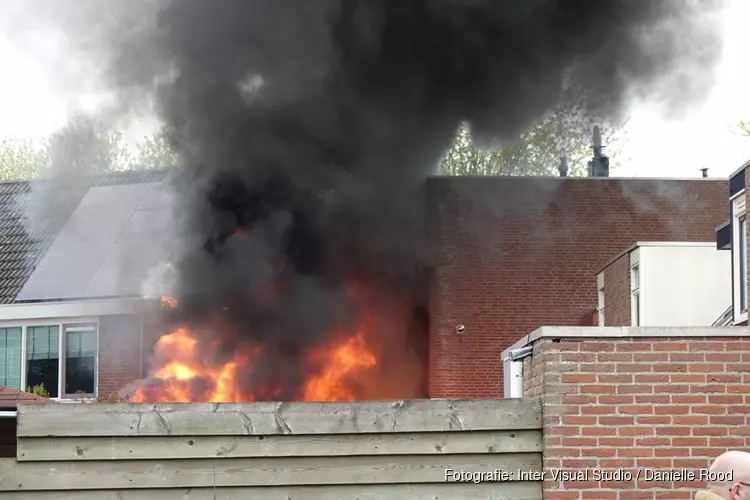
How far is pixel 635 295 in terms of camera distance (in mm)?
A: 20688

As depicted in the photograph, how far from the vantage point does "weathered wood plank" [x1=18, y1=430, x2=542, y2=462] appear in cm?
637

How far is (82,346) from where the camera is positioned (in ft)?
77.4

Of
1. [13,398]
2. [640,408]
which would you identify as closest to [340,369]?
[13,398]

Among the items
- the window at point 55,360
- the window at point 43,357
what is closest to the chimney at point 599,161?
the window at point 55,360

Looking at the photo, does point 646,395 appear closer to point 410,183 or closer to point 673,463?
point 673,463

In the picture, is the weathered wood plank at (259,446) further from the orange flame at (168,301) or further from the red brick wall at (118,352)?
the red brick wall at (118,352)

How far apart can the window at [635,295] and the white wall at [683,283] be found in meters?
0.29

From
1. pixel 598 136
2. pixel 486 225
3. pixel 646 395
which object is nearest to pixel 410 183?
pixel 486 225

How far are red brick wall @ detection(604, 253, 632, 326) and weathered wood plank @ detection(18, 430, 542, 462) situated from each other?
15.0 meters

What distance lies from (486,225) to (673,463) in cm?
1686

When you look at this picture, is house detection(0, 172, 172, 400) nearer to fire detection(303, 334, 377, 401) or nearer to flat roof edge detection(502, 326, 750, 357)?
fire detection(303, 334, 377, 401)

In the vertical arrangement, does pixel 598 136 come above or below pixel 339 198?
above

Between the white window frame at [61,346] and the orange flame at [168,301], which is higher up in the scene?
the orange flame at [168,301]

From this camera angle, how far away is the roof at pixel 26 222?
25344 mm
